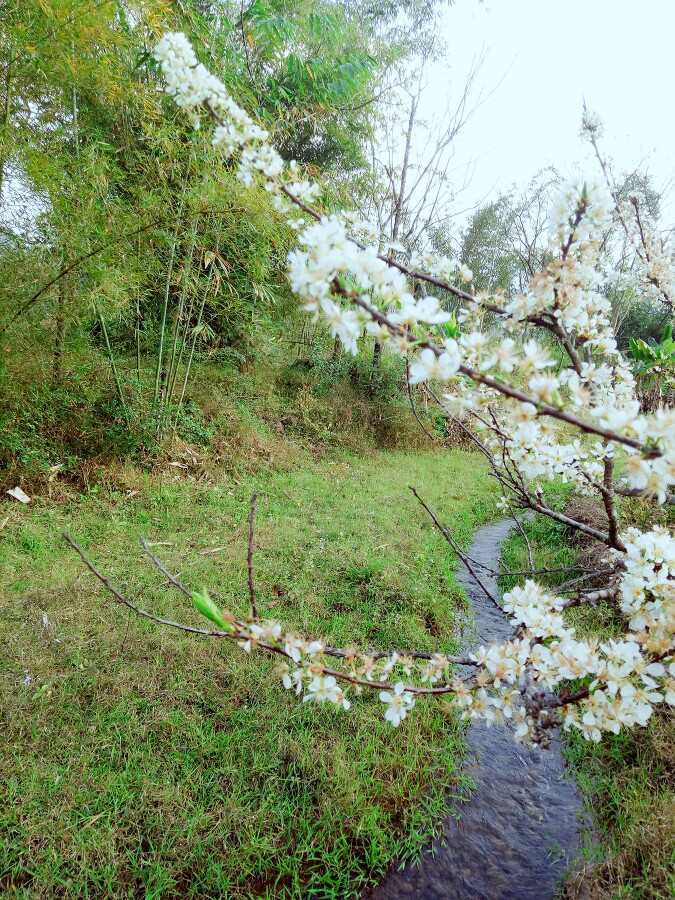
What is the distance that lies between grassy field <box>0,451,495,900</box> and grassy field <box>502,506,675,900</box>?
0.55 m

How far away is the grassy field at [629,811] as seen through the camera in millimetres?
1438

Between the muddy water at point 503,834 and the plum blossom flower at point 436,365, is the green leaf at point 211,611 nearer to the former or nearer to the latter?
the plum blossom flower at point 436,365

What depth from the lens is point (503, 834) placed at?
1684 mm

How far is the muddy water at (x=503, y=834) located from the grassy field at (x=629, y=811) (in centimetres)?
8

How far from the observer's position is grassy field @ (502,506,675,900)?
144 cm

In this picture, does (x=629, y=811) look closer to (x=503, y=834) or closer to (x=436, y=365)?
(x=503, y=834)

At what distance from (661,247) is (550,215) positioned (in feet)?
5.96

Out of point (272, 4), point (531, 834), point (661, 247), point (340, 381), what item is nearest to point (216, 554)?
point (531, 834)

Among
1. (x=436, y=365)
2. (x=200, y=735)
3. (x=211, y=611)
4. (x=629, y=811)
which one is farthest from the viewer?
(x=200, y=735)

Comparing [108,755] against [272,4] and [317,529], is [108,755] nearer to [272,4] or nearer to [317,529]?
[317,529]

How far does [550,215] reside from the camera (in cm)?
118

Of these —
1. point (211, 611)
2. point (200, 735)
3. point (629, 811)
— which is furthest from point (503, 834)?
point (211, 611)

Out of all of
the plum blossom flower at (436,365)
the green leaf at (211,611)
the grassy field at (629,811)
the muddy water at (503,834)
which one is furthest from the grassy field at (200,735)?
the plum blossom flower at (436,365)

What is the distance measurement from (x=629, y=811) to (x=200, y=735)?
172 cm
